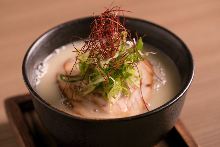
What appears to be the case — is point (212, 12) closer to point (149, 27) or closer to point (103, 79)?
point (149, 27)

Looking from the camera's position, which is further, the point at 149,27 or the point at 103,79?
the point at 149,27

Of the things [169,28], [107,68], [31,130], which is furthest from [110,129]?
[169,28]

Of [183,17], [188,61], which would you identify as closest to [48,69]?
[188,61]

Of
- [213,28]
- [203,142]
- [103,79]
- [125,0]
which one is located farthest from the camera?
[125,0]

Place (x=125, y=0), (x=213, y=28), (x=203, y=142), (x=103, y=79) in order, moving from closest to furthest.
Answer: (x=103, y=79) < (x=203, y=142) < (x=213, y=28) < (x=125, y=0)

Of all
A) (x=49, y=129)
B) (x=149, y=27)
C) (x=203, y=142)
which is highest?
(x=149, y=27)

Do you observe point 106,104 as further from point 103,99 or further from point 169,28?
point 169,28

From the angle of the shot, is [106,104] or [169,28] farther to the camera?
[169,28]
